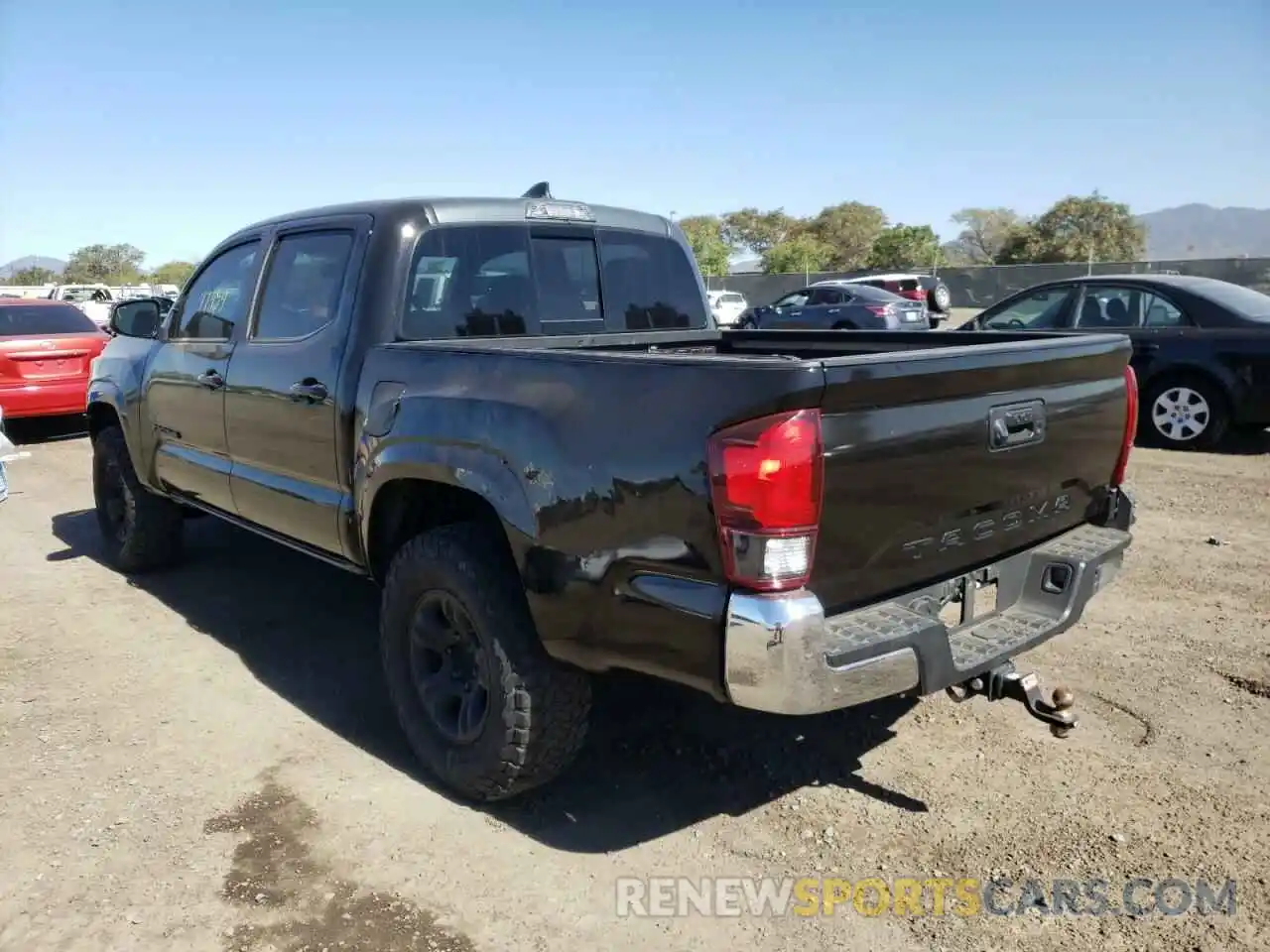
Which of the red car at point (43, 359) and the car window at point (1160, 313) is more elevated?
the car window at point (1160, 313)

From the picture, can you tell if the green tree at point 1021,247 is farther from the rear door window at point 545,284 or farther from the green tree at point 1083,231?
the rear door window at point 545,284

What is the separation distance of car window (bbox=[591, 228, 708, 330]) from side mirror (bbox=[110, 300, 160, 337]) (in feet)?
9.01

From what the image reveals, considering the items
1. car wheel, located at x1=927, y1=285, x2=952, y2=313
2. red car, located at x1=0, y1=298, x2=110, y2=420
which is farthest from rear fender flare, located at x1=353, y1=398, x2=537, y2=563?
car wheel, located at x1=927, y1=285, x2=952, y2=313

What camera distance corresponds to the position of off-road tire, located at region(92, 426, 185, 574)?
5.72m

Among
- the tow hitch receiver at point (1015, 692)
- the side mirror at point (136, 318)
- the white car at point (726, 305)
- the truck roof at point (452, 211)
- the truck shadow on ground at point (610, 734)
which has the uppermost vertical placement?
the truck roof at point (452, 211)

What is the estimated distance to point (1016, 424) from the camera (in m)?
2.91

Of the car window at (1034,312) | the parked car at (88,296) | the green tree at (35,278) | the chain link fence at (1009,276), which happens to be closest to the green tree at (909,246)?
the chain link fence at (1009,276)

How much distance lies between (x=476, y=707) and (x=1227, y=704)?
9.65ft

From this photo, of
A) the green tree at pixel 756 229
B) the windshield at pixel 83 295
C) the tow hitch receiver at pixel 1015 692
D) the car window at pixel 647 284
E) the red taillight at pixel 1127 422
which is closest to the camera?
the tow hitch receiver at pixel 1015 692

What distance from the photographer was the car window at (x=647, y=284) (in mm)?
4469

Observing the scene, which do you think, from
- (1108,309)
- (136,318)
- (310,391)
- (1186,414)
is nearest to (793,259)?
(1108,309)

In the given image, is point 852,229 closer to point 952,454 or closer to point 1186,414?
point 1186,414

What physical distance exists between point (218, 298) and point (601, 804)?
321cm

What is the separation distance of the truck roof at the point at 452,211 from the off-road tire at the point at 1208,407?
20.9ft
